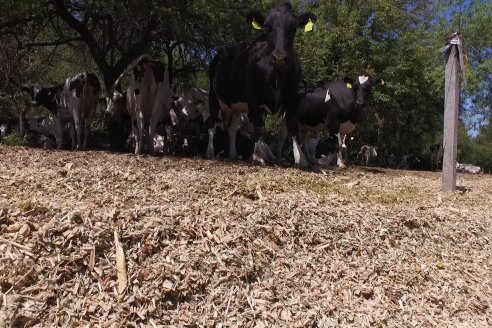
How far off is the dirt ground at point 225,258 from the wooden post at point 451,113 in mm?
2321

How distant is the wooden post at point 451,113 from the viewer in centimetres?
824

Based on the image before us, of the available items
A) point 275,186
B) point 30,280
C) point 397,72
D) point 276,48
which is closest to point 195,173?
point 275,186

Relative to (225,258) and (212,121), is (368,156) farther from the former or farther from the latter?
(225,258)

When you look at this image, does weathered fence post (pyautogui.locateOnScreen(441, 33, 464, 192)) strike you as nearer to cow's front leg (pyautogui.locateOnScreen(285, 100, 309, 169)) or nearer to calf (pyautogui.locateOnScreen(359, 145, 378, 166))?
cow's front leg (pyautogui.locateOnScreen(285, 100, 309, 169))

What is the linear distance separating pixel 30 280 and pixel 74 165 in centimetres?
392

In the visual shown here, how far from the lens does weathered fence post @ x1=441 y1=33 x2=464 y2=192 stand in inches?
324

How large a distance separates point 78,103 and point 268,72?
6286 mm

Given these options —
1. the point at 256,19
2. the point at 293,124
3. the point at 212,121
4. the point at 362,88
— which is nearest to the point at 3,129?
the point at 212,121

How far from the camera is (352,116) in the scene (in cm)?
1363

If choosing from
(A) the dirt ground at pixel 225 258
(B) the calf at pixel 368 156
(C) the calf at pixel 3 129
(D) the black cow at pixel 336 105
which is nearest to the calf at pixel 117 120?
(D) the black cow at pixel 336 105

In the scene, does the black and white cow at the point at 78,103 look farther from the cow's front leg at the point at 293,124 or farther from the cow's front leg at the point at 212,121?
the cow's front leg at the point at 293,124

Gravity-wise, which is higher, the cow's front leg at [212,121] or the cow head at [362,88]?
the cow head at [362,88]

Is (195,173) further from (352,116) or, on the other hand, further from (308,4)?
(308,4)

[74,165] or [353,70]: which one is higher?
[353,70]
